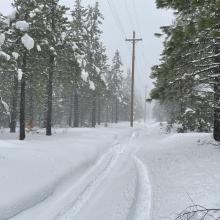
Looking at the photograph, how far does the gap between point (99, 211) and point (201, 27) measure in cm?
689

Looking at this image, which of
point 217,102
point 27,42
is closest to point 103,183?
point 217,102

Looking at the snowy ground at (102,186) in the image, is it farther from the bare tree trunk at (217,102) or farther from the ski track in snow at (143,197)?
the bare tree trunk at (217,102)

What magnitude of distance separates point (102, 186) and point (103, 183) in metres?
0.50

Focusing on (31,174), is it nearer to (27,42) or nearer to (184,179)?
(184,179)

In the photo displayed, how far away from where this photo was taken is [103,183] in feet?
39.9

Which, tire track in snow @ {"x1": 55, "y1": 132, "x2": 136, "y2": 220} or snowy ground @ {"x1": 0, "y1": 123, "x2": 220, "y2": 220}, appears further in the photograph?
tire track in snow @ {"x1": 55, "y1": 132, "x2": 136, "y2": 220}

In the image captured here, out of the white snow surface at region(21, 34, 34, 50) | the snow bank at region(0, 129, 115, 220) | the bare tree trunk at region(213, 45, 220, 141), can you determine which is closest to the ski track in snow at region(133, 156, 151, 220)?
the snow bank at region(0, 129, 115, 220)

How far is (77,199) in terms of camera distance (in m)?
10.0

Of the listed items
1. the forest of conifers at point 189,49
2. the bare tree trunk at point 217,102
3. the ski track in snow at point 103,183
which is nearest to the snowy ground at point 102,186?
the ski track in snow at point 103,183

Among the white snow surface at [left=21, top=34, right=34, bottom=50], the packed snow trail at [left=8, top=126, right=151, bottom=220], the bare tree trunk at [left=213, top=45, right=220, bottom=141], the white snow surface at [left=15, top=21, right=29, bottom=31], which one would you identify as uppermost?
the white snow surface at [left=15, top=21, right=29, bottom=31]

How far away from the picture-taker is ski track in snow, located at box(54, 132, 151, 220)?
28.1 feet

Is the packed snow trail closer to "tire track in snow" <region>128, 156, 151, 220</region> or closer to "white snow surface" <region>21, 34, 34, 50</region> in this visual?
"tire track in snow" <region>128, 156, 151, 220</region>

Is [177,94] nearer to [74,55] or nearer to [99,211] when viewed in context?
[99,211]

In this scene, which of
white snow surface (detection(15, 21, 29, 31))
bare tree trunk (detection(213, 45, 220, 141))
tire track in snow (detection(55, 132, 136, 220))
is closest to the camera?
tire track in snow (detection(55, 132, 136, 220))
